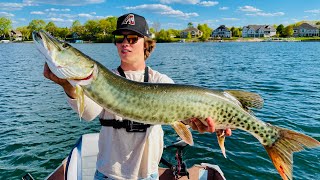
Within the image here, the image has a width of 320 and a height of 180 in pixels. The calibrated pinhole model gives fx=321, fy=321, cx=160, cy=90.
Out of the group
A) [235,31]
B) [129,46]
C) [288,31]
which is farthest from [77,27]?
[129,46]

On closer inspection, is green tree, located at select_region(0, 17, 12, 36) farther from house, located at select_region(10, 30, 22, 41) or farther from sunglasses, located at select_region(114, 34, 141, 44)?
sunglasses, located at select_region(114, 34, 141, 44)

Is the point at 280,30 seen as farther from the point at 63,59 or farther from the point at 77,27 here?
the point at 63,59

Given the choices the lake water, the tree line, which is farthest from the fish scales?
the tree line

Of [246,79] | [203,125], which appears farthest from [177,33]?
[203,125]

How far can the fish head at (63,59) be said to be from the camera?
112 inches

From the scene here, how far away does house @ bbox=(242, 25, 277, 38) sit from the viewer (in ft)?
527

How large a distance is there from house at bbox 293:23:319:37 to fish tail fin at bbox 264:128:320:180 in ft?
563

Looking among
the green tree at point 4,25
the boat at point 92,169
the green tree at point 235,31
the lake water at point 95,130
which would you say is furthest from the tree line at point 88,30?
the boat at point 92,169

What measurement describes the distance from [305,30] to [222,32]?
41.0 metres

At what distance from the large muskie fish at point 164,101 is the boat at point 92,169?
249 cm

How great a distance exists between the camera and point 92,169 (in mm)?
6207

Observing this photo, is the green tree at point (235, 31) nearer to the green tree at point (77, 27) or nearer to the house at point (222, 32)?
the house at point (222, 32)

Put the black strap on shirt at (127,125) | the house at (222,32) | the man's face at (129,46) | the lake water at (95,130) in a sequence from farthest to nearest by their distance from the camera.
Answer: the house at (222,32)
the lake water at (95,130)
the man's face at (129,46)
the black strap on shirt at (127,125)

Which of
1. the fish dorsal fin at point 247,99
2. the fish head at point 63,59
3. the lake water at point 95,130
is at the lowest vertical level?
the lake water at point 95,130
